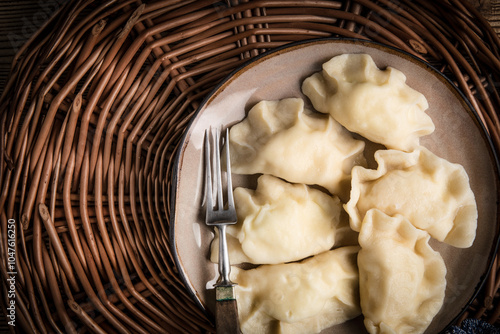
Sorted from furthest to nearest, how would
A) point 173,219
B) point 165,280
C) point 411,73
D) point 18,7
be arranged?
point 18,7
point 165,280
point 411,73
point 173,219

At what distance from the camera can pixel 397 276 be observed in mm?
1110

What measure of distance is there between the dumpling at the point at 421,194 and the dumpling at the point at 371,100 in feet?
0.19

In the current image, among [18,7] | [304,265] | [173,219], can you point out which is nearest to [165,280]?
[173,219]

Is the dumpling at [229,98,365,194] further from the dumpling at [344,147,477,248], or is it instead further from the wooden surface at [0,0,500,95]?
the wooden surface at [0,0,500,95]

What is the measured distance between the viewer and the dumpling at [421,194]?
3.77 ft

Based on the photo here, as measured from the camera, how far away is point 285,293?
1.15 meters

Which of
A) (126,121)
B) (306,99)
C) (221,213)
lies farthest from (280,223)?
(126,121)

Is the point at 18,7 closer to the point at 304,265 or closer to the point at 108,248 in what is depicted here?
the point at 108,248

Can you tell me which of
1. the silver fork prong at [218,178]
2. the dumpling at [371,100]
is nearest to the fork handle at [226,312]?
the silver fork prong at [218,178]

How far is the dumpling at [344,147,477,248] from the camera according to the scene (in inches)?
45.3

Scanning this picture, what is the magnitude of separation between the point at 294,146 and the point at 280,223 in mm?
222

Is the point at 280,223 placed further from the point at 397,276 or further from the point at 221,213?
the point at 397,276

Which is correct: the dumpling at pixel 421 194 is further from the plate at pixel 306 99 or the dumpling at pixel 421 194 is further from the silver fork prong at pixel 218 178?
the silver fork prong at pixel 218 178

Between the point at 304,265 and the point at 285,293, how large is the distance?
0.10 m
